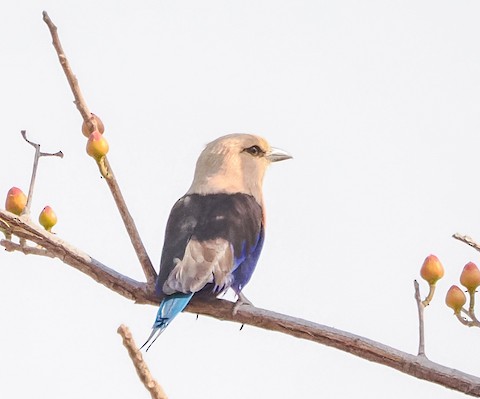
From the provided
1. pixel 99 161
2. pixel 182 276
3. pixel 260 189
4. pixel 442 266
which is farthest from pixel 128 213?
pixel 260 189

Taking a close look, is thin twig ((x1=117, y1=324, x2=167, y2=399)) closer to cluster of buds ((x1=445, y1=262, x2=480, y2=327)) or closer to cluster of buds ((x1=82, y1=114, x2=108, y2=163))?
cluster of buds ((x1=82, y1=114, x2=108, y2=163))

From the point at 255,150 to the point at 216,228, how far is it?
3.85ft

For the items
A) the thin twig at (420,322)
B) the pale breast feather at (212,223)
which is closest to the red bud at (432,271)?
the thin twig at (420,322)

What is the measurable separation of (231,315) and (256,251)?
996 millimetres

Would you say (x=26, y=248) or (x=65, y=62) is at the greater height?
(x=65, y=62)

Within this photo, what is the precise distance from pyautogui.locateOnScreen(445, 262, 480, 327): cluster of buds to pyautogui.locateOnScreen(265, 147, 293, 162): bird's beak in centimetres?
236

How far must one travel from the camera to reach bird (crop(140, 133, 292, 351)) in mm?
4691

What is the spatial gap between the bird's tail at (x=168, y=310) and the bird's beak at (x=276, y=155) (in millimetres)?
1843

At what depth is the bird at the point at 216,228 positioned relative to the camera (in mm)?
4691

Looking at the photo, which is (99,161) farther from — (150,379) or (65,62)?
(150,379)

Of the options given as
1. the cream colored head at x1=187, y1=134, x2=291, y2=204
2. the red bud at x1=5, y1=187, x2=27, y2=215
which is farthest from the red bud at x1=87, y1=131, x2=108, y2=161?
the cream colored head at x1=187, y1=134, x2=291, y2=204

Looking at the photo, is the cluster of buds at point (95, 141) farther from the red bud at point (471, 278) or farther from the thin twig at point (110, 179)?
the red bud at point (471, 278)

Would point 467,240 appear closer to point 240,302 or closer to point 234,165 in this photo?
point 240,302

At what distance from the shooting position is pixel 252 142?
6.28 m
